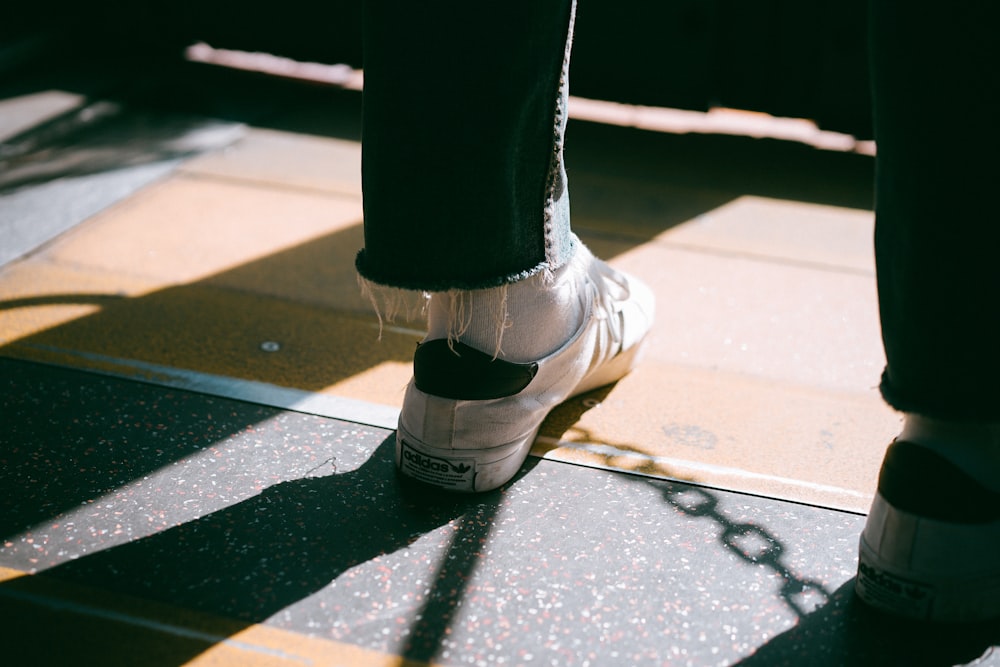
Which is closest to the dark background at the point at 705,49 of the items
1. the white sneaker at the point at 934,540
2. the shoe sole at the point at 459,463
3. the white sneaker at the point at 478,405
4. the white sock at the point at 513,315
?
the white sneaker at the point at 478,405

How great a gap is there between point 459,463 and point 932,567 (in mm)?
579

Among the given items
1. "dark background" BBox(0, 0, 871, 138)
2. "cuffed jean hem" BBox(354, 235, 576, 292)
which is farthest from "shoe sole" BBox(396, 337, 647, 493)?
"dark background" BBox(0, 0, 871, 138)

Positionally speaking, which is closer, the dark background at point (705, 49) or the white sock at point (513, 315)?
the white sock at point (513, 315)

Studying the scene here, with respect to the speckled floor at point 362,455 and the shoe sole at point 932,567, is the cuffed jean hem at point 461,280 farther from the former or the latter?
the shoe sole at point 932,567

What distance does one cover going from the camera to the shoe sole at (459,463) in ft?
4.01

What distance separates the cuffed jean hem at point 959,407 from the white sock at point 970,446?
0.04 meters

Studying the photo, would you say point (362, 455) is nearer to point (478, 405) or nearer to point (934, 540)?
point (478, 405)

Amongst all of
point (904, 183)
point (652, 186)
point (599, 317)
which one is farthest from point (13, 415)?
point (652, 186)

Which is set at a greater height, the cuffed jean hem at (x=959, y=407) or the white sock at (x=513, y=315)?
the cuffed jean hem at (x=959, y=407)

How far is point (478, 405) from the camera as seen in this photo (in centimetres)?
120

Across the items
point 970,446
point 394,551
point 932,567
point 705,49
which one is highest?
point 705,49

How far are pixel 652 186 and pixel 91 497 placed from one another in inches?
64.6

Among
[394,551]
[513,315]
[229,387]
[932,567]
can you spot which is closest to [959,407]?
[932,567]

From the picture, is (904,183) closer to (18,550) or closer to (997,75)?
(997,75)
